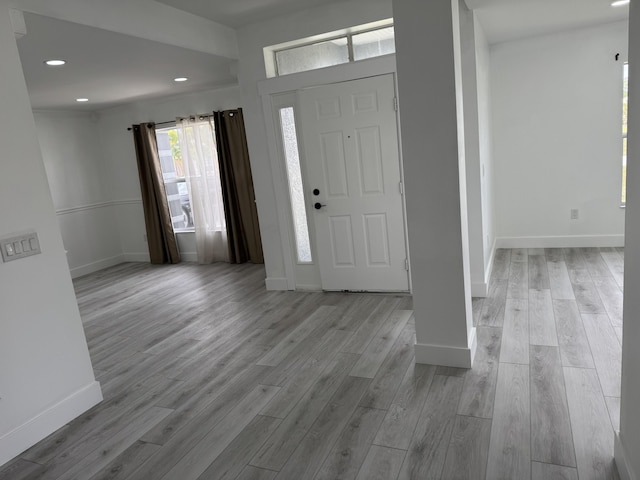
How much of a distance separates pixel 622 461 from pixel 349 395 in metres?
1.29

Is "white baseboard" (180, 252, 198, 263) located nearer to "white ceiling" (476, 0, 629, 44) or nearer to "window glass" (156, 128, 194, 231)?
"window glass" (156, 128, 194, 231)

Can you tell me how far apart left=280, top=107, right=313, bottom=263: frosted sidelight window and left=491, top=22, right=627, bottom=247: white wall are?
8.00 feet

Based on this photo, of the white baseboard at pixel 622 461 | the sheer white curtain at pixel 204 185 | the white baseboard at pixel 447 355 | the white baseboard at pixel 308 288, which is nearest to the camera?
the white baseboard at pixel 622 461

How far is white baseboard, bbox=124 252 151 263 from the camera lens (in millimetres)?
7004

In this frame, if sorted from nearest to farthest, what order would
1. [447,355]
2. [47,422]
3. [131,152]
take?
1. [47,422]
2. [447,355]
3. [131,152]

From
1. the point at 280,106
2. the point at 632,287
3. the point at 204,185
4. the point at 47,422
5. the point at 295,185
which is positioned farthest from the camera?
the point at 204,185

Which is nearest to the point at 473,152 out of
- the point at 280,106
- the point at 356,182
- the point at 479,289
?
the point at 356,182

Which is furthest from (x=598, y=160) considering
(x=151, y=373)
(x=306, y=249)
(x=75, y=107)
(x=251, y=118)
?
(x=75, y=107)

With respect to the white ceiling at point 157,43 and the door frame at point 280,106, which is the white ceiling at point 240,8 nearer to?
the white ceiling at point 157,43

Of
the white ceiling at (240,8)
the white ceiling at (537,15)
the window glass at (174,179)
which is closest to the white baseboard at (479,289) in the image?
the white ceiling at (537,15)

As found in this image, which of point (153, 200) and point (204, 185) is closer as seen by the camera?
point (204, 185)

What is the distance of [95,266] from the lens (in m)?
6.72

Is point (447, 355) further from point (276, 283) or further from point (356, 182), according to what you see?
point (276, 283)

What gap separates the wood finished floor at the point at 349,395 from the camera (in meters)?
2.04
